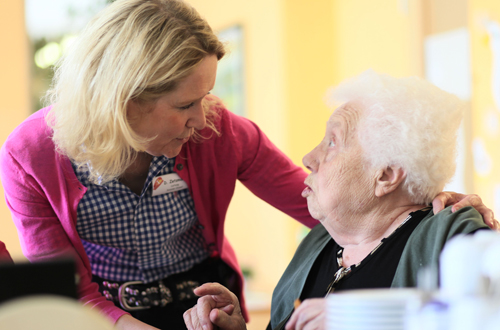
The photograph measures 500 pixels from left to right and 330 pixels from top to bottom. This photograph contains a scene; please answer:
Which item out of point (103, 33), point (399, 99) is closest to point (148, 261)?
point (103, 33)

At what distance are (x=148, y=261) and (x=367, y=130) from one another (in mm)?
851

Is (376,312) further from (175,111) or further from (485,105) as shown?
(485,105)

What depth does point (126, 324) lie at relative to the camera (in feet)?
5.11

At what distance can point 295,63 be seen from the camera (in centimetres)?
494

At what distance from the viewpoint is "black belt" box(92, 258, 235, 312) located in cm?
175

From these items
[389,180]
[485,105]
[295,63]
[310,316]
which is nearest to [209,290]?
[310,316]

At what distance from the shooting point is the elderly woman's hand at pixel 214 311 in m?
1.43

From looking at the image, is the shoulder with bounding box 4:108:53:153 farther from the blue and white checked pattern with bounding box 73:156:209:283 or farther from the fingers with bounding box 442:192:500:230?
the fingers with bounding box 442:192:500:230

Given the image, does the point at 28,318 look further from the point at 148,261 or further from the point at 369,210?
the point at 148,261

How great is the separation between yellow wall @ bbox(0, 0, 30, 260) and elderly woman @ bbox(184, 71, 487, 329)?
352 cm

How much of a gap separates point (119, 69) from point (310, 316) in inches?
32.7

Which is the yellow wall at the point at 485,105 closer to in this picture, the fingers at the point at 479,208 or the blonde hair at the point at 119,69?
the fingers at the point at 479,208

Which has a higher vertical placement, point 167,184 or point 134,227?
point 167,184

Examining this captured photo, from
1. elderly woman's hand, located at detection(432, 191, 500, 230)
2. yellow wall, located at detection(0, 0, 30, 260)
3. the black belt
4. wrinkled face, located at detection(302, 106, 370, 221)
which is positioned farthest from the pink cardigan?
yellow wall, located at detection(0, 0, 30, 260)
